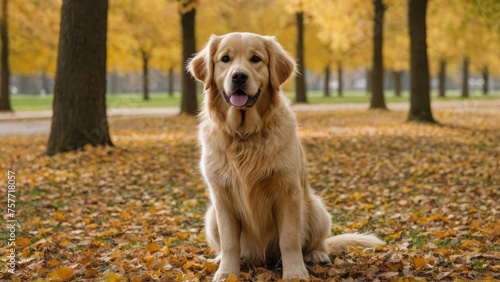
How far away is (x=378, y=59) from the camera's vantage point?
23969mm

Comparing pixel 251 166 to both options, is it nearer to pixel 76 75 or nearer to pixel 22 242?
pixel 22 242

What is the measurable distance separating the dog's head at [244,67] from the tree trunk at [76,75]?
6670 mm

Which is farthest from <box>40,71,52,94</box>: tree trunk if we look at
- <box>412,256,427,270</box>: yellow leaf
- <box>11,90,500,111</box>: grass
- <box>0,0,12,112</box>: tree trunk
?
<box>412,256,427,270</box>: yellow leaf

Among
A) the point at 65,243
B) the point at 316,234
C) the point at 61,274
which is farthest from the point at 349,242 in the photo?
the point at 65,243

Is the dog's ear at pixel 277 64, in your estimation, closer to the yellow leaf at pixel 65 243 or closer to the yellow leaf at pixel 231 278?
the yellow leaf at pixel 231 278

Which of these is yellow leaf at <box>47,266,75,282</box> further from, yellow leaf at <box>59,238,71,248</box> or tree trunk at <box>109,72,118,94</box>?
tree trunk at <box>109,72,118,94</box>

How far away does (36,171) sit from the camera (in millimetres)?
9156

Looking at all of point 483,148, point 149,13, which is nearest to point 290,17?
point 149,13

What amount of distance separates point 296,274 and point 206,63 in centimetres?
174

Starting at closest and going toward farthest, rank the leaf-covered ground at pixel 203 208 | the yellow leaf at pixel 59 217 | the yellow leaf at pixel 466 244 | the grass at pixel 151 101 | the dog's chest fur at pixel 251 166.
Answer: the dog's chest fur at pixel 251 166, the leaf-covered ground at pixel 203 208, the yellow leaf at pixel 466 244, the yellow leaf at pixel 59 217, the grass at pixel 151 101

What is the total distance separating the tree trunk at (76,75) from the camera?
Answer: 1044 cm

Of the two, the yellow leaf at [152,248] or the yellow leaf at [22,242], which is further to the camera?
the yellow leaf at [22,242]

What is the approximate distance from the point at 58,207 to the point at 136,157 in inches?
135

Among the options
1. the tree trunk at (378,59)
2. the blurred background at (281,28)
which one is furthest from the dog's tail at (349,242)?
the tree trunk at (378,59)
